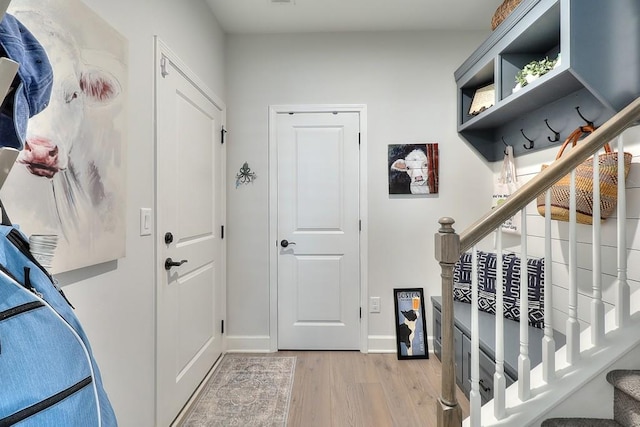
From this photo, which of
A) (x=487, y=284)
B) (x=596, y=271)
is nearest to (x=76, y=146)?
(x=596, y=271)

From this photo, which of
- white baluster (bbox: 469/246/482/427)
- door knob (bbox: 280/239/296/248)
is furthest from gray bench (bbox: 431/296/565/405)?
door knob (bbox: 280/239/296/248)

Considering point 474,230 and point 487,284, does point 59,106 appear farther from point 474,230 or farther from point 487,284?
point 487,284

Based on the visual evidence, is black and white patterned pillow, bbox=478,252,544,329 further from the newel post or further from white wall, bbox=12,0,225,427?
white wall, bbox=12,0,225,427

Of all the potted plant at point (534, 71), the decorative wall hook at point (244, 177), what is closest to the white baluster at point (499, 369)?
the potted plant at point (534, 71)

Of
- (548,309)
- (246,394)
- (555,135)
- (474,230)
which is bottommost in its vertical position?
(246,394)

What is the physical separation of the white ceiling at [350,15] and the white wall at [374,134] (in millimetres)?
85

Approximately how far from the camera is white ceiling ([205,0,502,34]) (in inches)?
91.0

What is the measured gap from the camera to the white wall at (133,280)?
121cm

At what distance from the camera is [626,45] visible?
144 centimetres

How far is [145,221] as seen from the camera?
5.01ft

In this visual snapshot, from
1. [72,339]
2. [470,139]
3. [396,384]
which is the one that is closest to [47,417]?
[72,339]

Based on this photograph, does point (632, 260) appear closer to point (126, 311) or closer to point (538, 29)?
point (538, 29)

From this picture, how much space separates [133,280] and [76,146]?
64cm

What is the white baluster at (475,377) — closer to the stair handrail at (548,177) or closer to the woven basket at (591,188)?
the stair handrail at (548,177)
